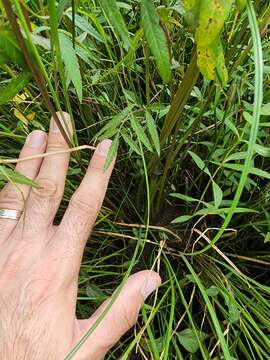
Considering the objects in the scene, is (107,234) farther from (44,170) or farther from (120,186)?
(44,170)

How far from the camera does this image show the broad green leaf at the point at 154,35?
1.59 feet

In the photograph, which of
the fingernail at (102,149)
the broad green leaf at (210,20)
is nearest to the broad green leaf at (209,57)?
the broad green leaf at (210,20)

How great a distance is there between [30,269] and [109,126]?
0.27 meters

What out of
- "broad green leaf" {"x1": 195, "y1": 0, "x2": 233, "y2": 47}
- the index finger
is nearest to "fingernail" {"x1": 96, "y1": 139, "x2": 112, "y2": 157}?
the index finger

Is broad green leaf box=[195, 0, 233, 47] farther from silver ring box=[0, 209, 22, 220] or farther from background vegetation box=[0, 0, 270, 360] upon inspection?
silver ring box=[0, 209, 22, 220]

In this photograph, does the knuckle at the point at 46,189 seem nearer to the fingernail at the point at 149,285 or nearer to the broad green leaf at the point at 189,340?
the fingernail at the point at 149,285

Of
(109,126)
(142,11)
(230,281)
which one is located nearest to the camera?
(142,11)

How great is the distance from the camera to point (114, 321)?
73 centimetres

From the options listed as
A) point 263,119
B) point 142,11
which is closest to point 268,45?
point 263,119

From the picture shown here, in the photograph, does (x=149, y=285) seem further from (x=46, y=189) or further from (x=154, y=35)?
(x=154, y=35)

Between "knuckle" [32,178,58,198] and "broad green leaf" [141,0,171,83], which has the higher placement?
"broad green leaf" [141,0,171,83]

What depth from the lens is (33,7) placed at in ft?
2.80

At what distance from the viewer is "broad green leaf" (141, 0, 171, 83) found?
0.48m

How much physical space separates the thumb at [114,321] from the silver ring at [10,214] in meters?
0.22
